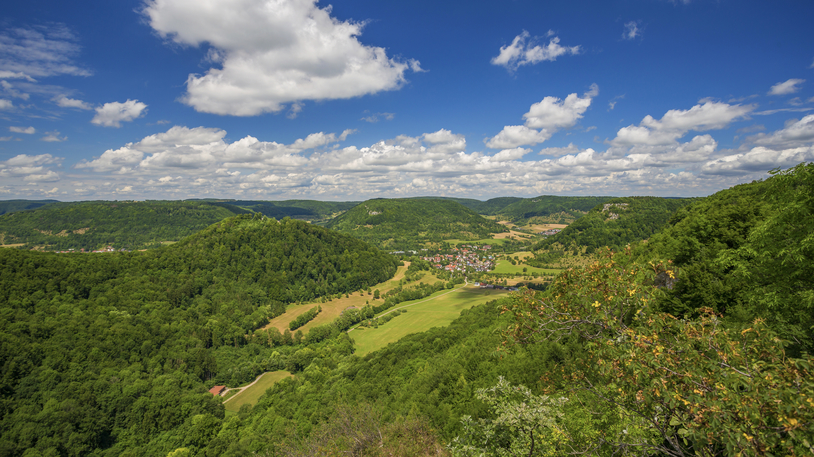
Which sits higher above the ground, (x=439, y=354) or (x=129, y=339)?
(x=439, y=354)

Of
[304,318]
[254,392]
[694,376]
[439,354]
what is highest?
[694,376]

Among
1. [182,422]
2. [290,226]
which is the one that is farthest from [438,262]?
[182,422]

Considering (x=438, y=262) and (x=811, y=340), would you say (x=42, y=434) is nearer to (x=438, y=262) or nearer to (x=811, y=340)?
(x=811, y=340)

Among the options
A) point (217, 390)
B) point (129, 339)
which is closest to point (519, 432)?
point (217, 390)

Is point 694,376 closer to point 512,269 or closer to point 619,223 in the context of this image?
point 512,269

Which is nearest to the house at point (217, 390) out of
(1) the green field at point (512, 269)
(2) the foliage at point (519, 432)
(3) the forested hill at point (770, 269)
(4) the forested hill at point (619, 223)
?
(2) the foliage at point (519, 432)

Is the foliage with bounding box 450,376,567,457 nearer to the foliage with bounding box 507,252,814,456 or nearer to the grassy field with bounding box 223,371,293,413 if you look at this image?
the foliage with bounding box 507,252,814,456

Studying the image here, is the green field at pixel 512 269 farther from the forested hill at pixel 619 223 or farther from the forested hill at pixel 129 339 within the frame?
the forested hill at pixel 129 339
